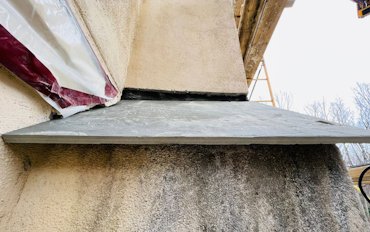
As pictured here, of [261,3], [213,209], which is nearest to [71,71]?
[213,209]

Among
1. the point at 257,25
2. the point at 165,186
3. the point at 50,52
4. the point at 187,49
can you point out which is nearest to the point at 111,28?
the point at 50,52

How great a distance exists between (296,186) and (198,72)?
1.51 metres

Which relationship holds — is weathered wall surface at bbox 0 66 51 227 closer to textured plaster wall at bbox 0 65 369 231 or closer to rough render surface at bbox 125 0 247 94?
textured plaster wall at bbox 0 65 369 231

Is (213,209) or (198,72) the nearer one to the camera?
(213,209)

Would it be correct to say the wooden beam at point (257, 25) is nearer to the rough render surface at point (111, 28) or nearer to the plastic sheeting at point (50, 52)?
the rough render surface at point (111, 28)

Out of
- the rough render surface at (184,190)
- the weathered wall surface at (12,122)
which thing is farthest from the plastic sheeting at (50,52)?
the rough render surface at (184,190)

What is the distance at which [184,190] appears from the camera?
812mm

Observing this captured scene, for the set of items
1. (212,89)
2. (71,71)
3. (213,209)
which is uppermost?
(71,71)

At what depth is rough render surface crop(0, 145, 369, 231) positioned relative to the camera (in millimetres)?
742

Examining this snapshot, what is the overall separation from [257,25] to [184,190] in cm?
268

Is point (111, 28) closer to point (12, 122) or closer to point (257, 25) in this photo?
point (12, 122)

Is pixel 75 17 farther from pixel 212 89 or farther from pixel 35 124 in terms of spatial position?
pixel 212 89

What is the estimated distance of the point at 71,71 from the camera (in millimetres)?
872

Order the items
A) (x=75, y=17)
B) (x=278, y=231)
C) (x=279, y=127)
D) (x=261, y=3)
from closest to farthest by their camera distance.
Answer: (x=278, y=231) < (x=279, y=127) < (x=75, y=17) < (x=261, y=3)
